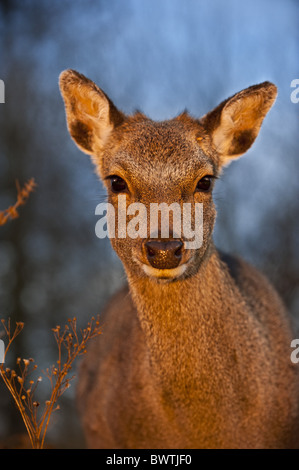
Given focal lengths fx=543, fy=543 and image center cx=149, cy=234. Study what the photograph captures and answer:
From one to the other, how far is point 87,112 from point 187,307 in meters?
2.08

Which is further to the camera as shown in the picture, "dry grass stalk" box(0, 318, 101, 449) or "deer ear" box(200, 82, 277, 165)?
"deer ear" box(200, 82, 277, 165)

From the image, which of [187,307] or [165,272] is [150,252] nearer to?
[165,272]

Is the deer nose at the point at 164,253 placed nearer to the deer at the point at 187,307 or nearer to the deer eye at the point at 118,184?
the deer at the point at 187,307

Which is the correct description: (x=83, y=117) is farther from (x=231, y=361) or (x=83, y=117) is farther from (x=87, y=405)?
(x=87, y=405)

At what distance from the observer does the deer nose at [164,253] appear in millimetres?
3547

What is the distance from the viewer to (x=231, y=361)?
4.32 meters

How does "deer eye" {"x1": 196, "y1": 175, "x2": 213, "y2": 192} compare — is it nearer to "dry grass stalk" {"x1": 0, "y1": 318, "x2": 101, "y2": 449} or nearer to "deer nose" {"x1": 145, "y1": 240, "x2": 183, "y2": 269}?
"deer nose" {"x1": 145, "y1": 240, "x2": 183, "y2": 269}

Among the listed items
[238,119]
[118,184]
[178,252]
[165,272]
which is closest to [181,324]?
[165,272]

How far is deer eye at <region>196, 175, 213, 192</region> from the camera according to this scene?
4.28m

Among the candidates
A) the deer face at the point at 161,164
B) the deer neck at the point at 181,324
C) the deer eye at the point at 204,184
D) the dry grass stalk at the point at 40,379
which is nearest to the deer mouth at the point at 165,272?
the deer face at the point at 161,164

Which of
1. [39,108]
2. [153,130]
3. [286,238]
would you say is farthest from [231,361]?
[39,108]

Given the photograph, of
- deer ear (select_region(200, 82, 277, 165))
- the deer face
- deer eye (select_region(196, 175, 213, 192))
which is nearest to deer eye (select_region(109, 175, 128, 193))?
the deer face

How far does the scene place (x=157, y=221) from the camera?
Answer: 3.80 m

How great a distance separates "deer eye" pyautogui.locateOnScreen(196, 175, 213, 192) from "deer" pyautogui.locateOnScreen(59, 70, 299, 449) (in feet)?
0.05
